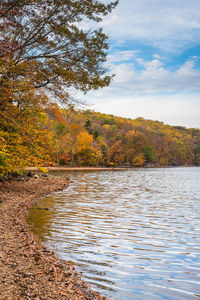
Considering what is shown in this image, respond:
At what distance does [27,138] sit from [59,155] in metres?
57.4

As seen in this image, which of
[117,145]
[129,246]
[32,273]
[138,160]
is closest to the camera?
[32,273]

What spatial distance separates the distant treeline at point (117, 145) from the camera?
72500 millimetres

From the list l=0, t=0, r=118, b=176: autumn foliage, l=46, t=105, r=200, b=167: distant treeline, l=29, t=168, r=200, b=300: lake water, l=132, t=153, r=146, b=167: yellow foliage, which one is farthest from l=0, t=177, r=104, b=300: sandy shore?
l=132, t=153, r=146, b=167: yellow foliage

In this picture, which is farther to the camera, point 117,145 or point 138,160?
point 138,160

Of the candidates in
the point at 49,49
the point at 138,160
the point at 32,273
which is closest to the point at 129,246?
the point at 32,273

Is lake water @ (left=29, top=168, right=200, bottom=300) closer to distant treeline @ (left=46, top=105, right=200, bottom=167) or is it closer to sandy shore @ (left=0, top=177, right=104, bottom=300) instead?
sandy shore @ (left=0, top=177, right=104, bottom=300)

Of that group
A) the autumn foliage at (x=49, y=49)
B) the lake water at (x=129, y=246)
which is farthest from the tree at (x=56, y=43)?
the lake water at (x=129, y=246)

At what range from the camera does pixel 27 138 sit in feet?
50.2

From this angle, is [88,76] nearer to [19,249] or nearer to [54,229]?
[54,229]

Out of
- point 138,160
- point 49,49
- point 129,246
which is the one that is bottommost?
point 129,246

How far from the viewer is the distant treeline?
2854 inches

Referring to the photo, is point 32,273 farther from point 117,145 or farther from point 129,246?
point 117,145

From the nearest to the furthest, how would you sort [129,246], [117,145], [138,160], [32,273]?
[32,273] → [129,246] → [117,145] → [138,160]

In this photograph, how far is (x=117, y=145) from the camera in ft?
295
